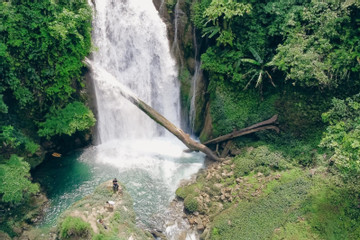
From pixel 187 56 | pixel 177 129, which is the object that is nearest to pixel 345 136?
pixel 177 129

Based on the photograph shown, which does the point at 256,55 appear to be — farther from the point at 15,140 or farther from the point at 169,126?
the point at 15,140

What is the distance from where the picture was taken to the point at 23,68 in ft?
48.0

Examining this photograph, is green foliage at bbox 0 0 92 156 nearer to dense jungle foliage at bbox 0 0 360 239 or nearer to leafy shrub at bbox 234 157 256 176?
dense jungle foliage at bbox 0 0 360 239

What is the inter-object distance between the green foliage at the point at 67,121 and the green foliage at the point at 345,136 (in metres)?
12.1

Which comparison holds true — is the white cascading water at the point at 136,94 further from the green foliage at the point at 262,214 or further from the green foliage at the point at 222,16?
the green foliage at the point at 262,214

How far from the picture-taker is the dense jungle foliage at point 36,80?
13.4 meters

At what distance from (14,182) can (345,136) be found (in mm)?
13773

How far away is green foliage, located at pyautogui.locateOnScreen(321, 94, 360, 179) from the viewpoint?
10609mm

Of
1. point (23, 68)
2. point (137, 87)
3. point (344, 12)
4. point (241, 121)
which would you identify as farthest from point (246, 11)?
point (23, 68)

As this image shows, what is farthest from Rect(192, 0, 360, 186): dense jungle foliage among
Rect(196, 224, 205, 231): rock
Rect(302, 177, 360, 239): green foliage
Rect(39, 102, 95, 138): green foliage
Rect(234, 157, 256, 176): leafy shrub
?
Rect(39, 102, 95, 138): green foliage

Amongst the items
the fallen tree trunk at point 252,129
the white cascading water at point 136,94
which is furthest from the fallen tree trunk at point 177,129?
the white cascading water at point 136,94

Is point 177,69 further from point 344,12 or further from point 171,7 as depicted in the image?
point 344,12

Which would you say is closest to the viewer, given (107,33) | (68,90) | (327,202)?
(327,202)

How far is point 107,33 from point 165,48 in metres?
3.62
